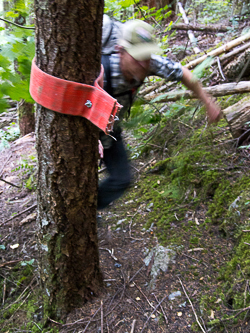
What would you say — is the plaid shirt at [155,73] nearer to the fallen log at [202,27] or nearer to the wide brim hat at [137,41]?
the wide brim hat at [137,41]

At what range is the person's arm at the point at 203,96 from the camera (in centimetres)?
202

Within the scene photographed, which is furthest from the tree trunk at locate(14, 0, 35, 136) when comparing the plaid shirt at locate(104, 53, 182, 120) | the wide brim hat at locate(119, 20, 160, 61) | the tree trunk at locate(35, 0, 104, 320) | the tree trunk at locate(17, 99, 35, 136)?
the tree trunk at locate(35, 0, 104, 320)

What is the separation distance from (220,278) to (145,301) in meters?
0.63

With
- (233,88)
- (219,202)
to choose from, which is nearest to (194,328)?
(219,202)

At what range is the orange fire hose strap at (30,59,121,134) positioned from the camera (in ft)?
3.87

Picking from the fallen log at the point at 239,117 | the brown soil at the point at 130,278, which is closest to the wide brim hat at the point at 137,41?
the fallen log at the point at 239,117

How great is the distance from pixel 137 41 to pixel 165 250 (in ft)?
5.96

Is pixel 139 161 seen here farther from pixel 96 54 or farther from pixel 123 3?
pixel 96 54

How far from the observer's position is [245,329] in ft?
4.74

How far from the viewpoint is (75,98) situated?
1.22m

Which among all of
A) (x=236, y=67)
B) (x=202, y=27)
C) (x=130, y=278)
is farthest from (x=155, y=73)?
(x=202, y=27)

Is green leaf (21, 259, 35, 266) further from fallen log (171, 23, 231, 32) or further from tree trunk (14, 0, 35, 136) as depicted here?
fallen log (171, 23, 231, 32)

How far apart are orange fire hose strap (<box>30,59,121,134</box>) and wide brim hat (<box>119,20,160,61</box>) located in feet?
2.23

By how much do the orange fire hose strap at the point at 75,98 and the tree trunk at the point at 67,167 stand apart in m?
0.05
